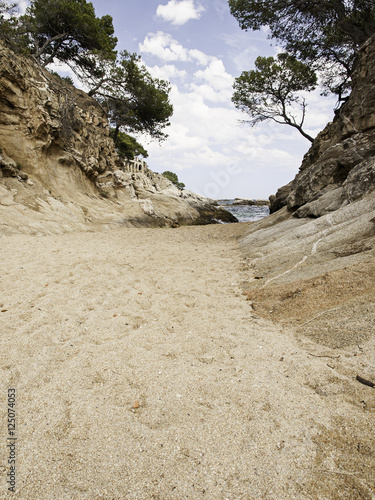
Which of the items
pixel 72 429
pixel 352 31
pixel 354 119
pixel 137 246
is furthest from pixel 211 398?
pixel 352 31

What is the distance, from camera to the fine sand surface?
1297mm

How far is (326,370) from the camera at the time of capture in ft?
6.75

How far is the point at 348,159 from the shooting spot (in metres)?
8.65

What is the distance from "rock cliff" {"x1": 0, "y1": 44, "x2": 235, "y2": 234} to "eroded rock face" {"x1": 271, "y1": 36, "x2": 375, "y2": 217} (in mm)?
8726

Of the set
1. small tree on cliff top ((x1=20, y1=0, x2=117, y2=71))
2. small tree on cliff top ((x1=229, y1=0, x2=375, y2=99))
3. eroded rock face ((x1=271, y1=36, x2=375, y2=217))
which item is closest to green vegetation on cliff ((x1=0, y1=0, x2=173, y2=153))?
small tree on cliff top ((x1=20, y1=0, x2=117, y2=71))

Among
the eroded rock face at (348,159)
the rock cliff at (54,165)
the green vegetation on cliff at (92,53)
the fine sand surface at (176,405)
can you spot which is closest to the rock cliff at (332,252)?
the eroded rock face at (348,159)

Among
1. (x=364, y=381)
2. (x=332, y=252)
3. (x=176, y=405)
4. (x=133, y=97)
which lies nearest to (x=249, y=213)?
(x=133, y=97)

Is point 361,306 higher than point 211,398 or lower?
higher

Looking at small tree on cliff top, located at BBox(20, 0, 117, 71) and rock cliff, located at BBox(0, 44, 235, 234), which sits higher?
small tree on cliff top, located at BBox(20, 0, 117, 71)

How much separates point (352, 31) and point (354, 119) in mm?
6522

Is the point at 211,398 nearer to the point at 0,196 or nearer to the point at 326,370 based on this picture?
the point at 326,370

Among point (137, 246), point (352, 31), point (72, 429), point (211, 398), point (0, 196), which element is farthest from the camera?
point (352, 31)

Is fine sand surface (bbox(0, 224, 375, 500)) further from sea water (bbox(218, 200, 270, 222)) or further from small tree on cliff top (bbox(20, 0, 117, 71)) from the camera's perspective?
sea water (bbox(218, 200, 270, 222))

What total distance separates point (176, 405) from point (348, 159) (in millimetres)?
9757
